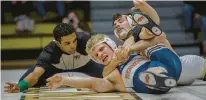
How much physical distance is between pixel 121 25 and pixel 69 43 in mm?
430

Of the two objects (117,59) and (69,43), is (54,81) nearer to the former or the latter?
(117,59)

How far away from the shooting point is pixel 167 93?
7.57 ft

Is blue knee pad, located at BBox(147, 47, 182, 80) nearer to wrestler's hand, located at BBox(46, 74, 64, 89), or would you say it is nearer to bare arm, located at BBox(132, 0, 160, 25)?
bare arm, located at BBox(132, 0, 160, 25)

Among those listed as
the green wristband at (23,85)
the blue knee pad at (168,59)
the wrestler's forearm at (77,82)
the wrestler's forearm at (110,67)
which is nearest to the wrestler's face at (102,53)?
the wrestler's forearm at (110,67)

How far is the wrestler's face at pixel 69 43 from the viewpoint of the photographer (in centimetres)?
273

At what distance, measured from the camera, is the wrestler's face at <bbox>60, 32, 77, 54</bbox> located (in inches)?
107

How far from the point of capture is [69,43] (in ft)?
9.12

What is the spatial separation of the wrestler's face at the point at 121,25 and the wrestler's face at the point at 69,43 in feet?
1.11

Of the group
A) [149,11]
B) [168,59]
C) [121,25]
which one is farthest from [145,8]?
[168,59]

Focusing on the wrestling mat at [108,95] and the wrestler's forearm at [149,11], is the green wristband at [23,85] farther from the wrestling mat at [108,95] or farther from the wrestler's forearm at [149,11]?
the wrestler's forearm at [149,11]

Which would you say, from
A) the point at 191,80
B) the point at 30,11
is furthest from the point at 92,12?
the point at 191,80

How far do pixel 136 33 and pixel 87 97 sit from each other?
1.78ft

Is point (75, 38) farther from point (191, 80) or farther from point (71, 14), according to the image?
point (71, 14)

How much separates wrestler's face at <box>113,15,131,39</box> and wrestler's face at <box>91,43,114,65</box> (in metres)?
0.24
